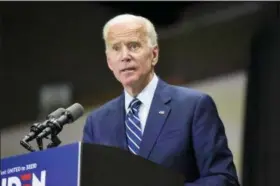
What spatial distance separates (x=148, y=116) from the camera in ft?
8.24

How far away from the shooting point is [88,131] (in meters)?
2.69

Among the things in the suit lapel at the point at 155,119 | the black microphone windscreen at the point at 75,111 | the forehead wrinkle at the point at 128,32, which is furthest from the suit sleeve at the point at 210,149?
the black microphone windscreen at the point at 75,111

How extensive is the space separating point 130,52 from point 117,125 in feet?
1.01

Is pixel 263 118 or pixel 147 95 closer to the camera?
pixel 147 95

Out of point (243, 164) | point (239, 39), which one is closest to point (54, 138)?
point (243, 164)

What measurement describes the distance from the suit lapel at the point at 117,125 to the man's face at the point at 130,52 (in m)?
0.11

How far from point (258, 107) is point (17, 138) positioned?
1.26 metres

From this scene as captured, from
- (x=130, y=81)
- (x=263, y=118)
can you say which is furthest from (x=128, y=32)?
(x=263, y=118)

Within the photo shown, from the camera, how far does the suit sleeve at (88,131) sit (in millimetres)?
2645

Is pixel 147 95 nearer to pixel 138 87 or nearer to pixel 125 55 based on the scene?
pixel 138 87

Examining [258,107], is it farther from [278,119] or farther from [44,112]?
[44,112]

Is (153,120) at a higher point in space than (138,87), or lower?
lower

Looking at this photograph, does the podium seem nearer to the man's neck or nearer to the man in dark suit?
the man in dark suit

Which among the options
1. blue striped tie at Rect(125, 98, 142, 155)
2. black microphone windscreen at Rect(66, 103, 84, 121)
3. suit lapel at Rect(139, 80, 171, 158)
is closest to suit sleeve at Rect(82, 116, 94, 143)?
blue striped tie at Rect(125, 98, 142, 155)
